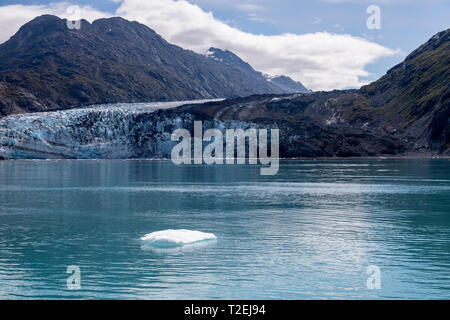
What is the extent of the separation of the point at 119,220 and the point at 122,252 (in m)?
14.8

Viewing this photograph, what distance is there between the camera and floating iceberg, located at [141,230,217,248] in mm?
35406

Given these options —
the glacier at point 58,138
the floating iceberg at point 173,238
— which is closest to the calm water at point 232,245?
the floating iceberg at point 173,238

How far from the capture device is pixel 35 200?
6450cm

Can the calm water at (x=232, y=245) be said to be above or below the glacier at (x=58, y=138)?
below

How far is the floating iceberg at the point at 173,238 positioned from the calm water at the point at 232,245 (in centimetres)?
97

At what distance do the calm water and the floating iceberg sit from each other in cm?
97

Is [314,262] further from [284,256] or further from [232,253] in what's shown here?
[232,253]

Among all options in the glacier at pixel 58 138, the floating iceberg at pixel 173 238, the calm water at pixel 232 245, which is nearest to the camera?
the calm water at pixel 232 245

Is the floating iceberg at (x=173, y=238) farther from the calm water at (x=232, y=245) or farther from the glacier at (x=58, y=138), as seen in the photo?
the glacier at (x=58, y=138)

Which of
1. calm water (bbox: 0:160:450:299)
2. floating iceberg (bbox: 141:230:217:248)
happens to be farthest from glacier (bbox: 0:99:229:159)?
floating iceberg (bbox: 141:230:217:248)

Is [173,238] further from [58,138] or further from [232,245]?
[58,138]

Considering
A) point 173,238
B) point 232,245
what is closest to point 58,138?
point 173,238

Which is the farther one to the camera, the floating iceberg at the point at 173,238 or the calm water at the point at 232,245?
the floating iceberg at the point at 173,238

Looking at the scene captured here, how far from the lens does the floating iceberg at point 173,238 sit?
35.4 m
